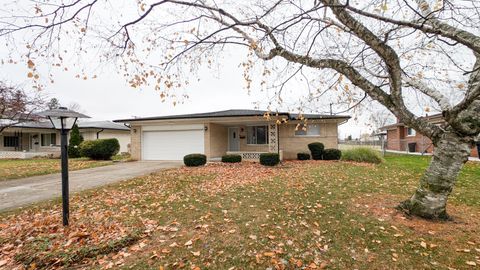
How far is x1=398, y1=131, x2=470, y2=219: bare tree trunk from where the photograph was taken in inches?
157

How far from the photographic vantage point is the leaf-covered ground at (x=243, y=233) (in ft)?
10.3

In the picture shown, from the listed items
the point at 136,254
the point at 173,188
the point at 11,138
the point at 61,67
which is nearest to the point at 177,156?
the point at 173,188

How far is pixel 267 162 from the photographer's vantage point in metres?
13.0

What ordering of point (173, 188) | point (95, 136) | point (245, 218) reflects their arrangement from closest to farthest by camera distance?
point (245, 218) → point (173, 188) → point (95, 136)

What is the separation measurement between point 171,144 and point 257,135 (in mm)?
6364

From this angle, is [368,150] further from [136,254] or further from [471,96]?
[136,254]

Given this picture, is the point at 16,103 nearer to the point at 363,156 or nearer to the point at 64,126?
the point at 64,126

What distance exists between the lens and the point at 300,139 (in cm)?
1753

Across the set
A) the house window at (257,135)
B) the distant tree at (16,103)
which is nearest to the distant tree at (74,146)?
the distant tree at (16,103)

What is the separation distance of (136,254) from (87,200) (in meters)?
3.83

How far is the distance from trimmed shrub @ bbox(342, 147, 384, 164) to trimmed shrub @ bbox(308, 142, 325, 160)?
4.86ft

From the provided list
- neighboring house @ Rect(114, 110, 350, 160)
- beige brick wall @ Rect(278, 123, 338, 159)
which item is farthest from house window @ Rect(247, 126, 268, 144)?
beige brick wall @ Rect(278, 123, 338, 159)

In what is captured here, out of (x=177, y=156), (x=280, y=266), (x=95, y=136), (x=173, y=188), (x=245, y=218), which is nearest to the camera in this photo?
(x=280, y=266)

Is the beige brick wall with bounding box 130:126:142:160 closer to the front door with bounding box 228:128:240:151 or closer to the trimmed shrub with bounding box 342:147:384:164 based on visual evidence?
the front door with bounding box 228:128:240:151
